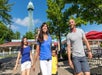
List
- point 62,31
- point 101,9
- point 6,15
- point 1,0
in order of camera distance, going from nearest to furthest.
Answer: point 101,9, point 1,0, point 6,15, point 62,31

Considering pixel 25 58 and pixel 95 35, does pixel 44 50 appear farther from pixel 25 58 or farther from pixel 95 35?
pixel 95 35

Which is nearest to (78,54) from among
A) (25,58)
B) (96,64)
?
(25,58)

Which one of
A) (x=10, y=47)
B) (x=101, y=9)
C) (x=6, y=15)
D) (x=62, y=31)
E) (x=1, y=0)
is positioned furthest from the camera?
(x=10, y=47)

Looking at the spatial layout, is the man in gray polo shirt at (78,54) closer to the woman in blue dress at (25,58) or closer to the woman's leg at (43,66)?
the woman's leg at (43,66)

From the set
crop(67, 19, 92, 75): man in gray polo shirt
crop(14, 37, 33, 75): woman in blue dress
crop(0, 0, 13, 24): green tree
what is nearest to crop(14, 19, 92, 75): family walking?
crop(67, 19, 92, 75): man in gray polo shirt

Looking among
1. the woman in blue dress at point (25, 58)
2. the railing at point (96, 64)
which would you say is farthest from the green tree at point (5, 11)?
the woman in blue dress at point (25, 58)

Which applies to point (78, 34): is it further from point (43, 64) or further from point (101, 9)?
point (101, 9)

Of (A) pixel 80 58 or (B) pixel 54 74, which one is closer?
(A) pixel 80 58

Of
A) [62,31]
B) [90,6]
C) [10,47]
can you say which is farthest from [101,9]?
[10,47]

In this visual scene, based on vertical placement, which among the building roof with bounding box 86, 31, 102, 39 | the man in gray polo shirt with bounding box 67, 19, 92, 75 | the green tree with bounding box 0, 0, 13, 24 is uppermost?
the green tree with bounding box 0, 0, 13, 24

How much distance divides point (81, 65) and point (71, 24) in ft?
3.38

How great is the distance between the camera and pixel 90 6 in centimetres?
1675

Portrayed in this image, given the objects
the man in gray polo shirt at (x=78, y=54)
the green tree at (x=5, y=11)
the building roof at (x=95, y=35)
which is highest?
the green tree at (x=5, y=11)

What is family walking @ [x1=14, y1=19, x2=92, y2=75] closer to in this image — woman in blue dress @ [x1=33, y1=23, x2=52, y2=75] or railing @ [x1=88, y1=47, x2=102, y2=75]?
woman in blue dress @ [x1=33, y1=23, x2=52, y2=75]
